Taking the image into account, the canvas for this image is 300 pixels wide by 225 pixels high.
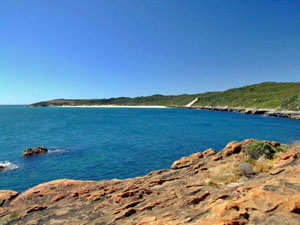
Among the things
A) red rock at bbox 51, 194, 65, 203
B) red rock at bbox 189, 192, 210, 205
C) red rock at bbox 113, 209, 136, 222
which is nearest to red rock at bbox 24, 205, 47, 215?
red rock at bbox 51, 194, 65, 203

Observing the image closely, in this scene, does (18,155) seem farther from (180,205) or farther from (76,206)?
(180,205)

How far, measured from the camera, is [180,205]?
9320 millimetres

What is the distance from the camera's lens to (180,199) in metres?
10.1

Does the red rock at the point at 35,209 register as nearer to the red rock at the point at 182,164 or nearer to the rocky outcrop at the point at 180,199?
the rocky outcrop at the point at 180,199

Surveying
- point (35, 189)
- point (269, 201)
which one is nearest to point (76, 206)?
point (35, 189)

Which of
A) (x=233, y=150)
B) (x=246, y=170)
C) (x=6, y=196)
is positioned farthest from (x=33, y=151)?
(x=246, y=170)

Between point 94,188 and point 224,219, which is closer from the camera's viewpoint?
point 224,219

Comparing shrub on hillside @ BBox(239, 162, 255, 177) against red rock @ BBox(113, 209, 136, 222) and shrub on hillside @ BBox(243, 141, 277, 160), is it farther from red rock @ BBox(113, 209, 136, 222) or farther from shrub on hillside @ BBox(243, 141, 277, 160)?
red rock @ BBox(113, 209, 136, 222)

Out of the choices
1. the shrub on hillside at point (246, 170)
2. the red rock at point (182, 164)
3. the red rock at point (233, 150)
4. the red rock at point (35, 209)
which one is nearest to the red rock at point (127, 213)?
the red rock at point (35, 209)

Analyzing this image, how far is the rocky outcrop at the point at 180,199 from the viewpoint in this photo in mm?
6950

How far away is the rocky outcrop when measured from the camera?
695 cm

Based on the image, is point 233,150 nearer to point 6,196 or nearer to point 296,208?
point 296,208

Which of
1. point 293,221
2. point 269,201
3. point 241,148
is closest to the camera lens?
point 293,221

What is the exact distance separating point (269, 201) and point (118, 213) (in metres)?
6.44
